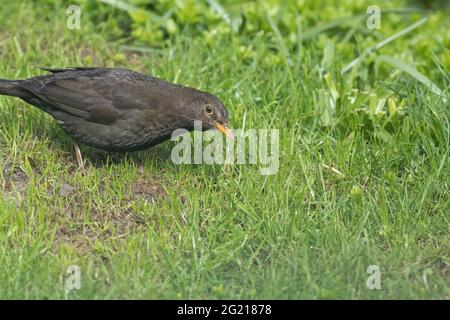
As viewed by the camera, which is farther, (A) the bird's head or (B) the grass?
(A) the bird's head

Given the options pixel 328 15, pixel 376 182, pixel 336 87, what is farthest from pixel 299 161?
pixel 328 15

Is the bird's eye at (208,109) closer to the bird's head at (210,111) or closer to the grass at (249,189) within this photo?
the bird's head at (210,111)

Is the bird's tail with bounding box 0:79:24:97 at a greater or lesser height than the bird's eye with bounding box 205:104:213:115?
greater

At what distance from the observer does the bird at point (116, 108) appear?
21.7ft

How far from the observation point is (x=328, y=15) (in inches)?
343

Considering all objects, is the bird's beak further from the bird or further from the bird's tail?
the bird's tail

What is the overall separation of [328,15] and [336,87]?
1.47m

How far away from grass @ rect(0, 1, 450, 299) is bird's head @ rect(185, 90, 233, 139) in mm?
308

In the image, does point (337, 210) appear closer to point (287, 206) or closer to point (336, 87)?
point (287, 206)

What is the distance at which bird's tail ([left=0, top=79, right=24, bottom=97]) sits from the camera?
6.67 m

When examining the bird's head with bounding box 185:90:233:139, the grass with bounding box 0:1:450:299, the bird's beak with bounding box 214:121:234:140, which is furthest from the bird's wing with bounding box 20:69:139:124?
the bird's beak with bounding box 214:121:234:140

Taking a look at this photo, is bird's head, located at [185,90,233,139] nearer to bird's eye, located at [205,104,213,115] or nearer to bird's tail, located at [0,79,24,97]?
bird's eye, located at [205,104,213,115]

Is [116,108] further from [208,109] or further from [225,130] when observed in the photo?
[225,130]

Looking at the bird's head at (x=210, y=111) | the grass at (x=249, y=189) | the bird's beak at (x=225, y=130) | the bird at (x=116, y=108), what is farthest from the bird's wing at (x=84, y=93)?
the bird's beak at (x=225, y=130)
